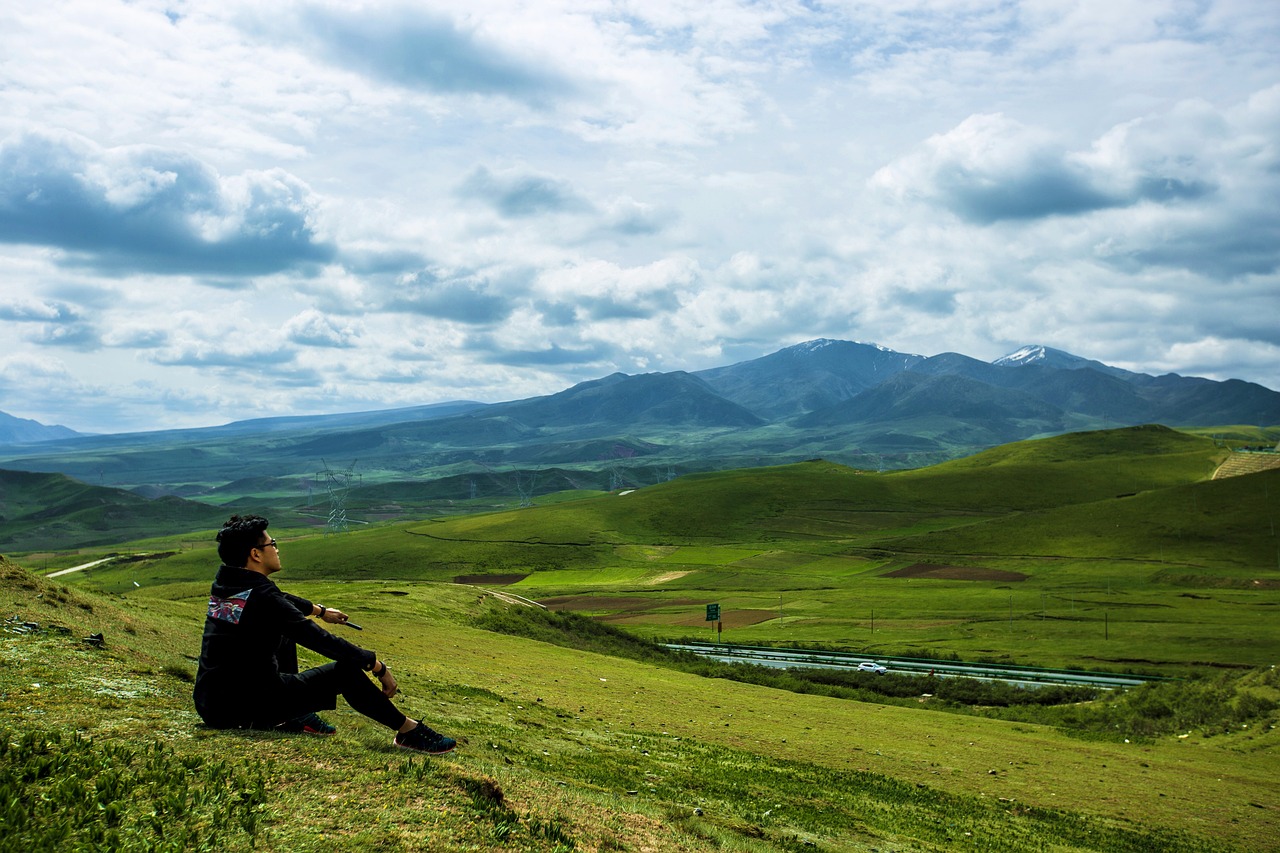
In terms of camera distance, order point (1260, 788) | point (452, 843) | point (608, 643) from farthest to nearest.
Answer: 1. point (608, 643)
2. point (1260, 788)
3. point (452, 843)

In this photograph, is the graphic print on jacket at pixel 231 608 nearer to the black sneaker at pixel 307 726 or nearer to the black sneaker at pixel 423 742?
the black sneaker at pixel 307 726

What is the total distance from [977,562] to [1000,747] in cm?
15713

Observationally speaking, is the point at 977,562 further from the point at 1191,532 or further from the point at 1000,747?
the point at 1000,747

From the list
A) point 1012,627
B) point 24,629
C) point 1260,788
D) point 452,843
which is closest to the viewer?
point 452,843

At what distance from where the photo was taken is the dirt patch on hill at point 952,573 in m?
162

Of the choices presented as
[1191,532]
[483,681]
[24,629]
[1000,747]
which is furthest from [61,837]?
[1191,532]

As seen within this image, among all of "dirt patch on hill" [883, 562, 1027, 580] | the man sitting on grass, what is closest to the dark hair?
the man sitting on grass

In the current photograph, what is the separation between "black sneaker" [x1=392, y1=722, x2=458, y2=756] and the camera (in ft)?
48.3

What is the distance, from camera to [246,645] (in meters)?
13.6

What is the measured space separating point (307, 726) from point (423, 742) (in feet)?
6.77

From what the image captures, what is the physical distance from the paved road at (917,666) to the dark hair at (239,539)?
251ft

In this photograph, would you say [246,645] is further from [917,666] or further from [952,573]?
[952,573]

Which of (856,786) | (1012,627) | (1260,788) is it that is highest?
(856,786)

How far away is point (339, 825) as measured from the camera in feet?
35.8
